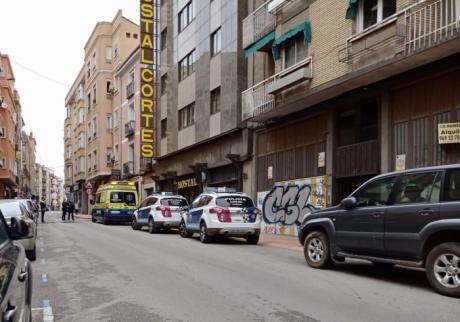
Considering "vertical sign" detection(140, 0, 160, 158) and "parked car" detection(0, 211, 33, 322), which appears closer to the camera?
"parked car" detection(0, 211, 33, 322)

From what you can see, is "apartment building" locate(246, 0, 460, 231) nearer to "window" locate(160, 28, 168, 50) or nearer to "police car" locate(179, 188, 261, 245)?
"police car" locate(179, 188, 261, 245)

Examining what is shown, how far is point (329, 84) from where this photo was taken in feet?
52.9

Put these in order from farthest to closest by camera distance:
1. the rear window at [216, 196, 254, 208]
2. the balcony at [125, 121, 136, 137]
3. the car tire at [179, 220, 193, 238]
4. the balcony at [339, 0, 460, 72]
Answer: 1. the balcony at [125, 121, 136, 137]
2. the car tire at [179, 220, 193, 238]
3. the rear window at [216, 196, 254, 208]
4. the balcony at [339, 0, 460, 72]

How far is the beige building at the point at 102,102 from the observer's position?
161 ft

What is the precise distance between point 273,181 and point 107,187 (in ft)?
44.6

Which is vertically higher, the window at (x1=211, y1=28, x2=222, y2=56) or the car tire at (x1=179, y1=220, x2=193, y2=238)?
the window at (x1=211, y1=28, x2=222, y2=56)

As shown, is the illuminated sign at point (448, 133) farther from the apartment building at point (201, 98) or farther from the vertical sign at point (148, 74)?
the vertical sign at point (148, 74)

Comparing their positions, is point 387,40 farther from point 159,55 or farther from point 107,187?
point 159,55

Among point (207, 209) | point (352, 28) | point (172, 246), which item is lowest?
point (172, 246)

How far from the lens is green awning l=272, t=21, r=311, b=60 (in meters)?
18.3

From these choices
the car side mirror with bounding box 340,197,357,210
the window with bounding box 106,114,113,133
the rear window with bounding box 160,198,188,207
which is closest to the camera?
the car side mirror with bounding box 340,197,357,210

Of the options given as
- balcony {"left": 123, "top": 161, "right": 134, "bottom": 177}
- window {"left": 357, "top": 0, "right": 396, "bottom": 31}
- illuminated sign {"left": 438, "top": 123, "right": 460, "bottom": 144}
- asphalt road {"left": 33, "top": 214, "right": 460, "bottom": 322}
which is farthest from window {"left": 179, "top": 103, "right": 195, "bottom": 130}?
illuminated sign {"left": 438, "top": 123, "right": 460, "bottom": 144}

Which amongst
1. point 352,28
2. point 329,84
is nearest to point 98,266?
point 329,84

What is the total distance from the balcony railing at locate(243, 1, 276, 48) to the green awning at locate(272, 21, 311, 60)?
932 mm
